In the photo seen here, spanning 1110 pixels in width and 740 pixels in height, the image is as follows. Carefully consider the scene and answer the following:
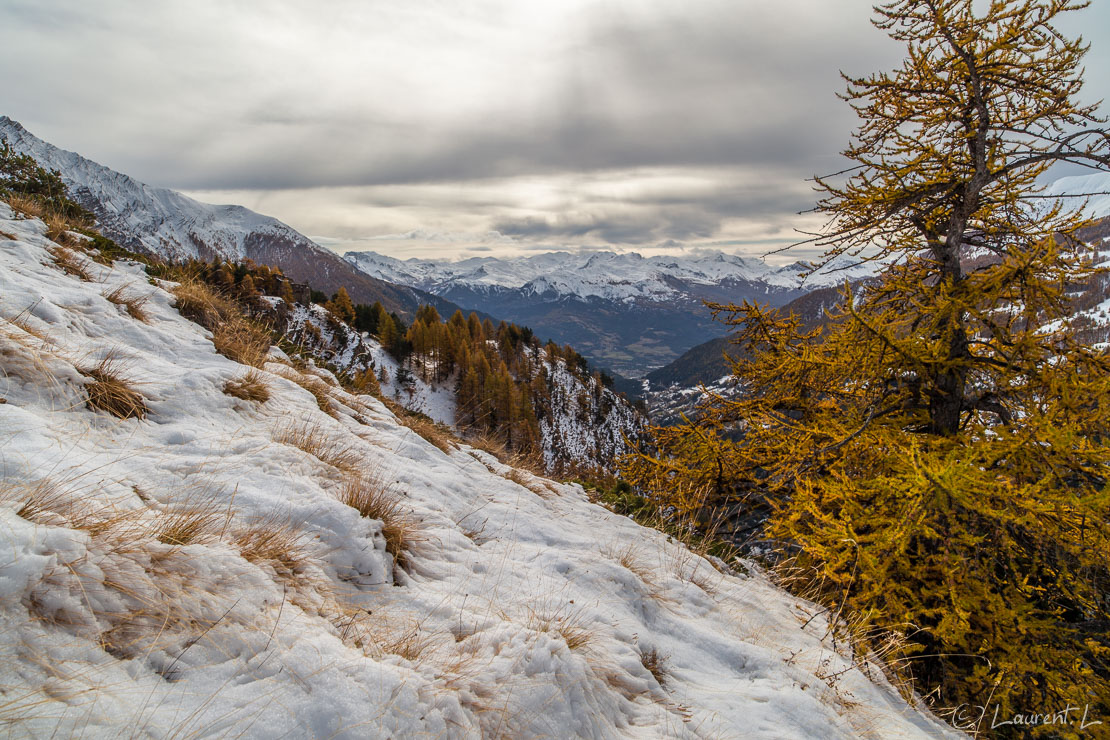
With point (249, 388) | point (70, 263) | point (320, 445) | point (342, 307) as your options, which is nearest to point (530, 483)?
point (320, 445)

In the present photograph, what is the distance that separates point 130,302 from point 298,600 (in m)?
5.75

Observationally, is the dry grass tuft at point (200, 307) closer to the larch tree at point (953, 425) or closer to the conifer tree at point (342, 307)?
the larch tree at point (953, 425)

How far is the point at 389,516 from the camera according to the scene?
12.4 feet

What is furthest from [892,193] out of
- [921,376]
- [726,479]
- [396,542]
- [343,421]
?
[343,421]

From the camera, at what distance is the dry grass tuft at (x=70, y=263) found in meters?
6.32

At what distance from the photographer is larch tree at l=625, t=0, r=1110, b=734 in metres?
4.71

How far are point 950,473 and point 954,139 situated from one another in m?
5.23

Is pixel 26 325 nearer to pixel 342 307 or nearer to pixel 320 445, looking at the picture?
pixel 320 445

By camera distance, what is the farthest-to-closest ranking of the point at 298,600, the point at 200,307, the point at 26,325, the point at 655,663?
the point at 200,307 < the point at 26,325 < the point at 655,663 < the point at 298,600

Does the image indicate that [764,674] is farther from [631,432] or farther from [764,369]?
[631,432]

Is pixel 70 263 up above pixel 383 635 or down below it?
above

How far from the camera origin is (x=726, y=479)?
7746 millimetres

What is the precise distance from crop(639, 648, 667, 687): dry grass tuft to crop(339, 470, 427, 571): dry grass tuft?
73.6 inches

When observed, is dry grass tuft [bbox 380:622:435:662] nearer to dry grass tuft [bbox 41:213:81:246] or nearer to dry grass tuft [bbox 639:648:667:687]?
dry grass tuft [bbox 639:648:667:687]
